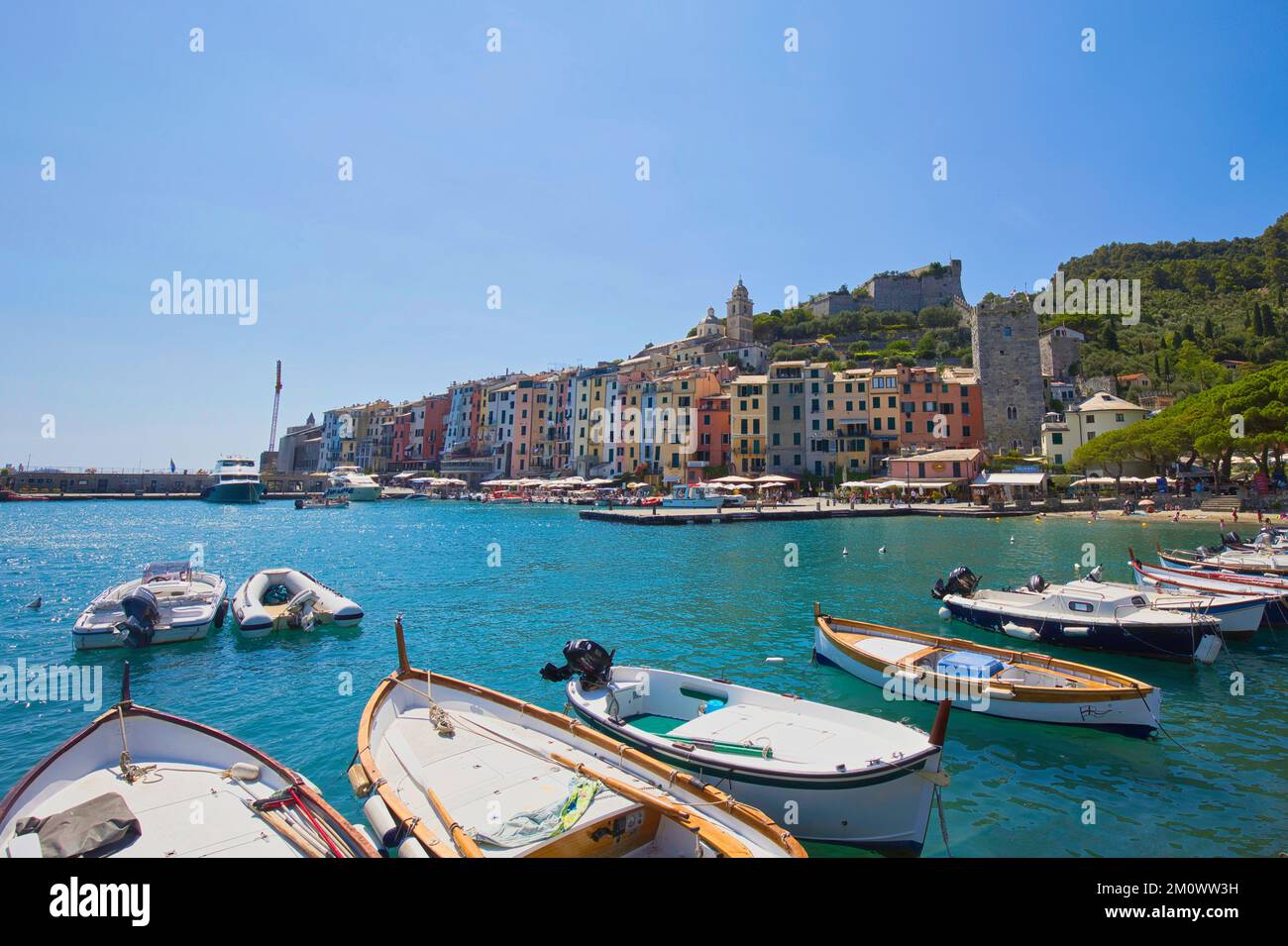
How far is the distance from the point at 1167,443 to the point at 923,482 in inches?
687

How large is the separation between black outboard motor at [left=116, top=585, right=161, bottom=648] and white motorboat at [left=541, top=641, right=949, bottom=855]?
13451 millimetres

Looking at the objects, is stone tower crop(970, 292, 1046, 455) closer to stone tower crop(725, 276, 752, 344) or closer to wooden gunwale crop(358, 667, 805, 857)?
stone tower crop(725, 276, 752, 344)

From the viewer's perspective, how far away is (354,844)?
6.13 meters

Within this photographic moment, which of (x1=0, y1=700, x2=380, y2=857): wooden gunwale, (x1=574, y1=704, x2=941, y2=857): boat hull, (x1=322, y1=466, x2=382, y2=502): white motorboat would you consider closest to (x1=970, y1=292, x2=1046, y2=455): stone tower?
(x1=574, y1=704, x2=941, y2=857): boat hull

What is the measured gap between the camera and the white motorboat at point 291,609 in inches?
739

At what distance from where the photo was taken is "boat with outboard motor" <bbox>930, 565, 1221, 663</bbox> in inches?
598

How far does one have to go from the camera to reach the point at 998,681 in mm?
11945

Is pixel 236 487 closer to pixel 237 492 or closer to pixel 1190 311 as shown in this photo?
pixel 237 492

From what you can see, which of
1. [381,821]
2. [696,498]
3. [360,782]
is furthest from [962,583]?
[696,498]

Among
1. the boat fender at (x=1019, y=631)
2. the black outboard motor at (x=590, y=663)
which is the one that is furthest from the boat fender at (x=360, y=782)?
the boat fender at (x=1019, y=631)

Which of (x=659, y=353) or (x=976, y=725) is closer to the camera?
(x=976, y=725)
